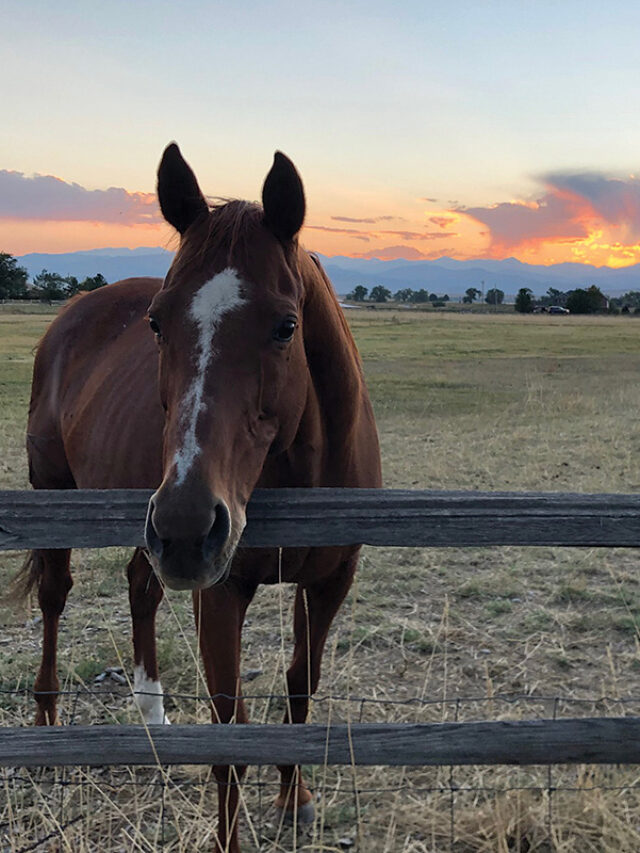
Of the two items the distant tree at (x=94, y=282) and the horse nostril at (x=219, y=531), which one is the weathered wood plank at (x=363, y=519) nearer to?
the horse nostril at (x=219, y=531)

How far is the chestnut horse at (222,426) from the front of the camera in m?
1.88

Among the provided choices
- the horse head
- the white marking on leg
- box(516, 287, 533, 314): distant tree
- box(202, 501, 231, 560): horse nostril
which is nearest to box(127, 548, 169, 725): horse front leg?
the white marking on leg

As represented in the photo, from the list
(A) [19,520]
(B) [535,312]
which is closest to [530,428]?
(A) [19,520]

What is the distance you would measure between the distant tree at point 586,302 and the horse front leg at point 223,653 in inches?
3755

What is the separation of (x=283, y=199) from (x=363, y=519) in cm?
110

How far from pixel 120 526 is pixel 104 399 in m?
1.94

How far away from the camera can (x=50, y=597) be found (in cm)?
420

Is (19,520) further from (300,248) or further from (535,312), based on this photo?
(535,312)

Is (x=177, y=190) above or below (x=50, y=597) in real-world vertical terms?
above

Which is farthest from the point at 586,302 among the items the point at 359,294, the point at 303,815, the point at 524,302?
the point at 303,815

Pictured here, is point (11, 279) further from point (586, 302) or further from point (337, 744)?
point (337, 744)

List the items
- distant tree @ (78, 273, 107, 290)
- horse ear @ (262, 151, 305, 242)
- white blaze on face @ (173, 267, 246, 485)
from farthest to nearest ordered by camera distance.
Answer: distant tree @ (78, 273, 107, 290)
horse ear @ (262, 151, 305, 242)
white blaze on face @ (173, 267, 246, 485)

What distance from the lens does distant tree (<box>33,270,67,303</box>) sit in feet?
239

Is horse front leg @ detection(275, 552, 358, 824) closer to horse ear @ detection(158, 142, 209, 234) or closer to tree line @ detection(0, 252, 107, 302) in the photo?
Result: horse ear @ detection(158, 142, 209, 234)
